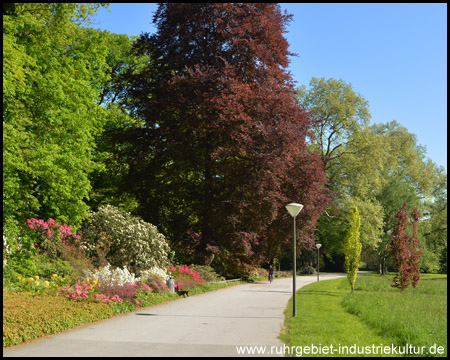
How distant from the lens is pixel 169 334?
10148 mm

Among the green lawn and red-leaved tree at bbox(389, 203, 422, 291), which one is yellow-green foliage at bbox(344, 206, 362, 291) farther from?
the green lawn

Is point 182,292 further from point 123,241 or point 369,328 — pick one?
point 369,328

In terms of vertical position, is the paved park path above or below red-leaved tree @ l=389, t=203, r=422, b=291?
below

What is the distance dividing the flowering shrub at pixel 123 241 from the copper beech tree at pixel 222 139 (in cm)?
357

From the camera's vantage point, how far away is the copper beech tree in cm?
2231

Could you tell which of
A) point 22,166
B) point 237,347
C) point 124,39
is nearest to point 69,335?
point 237,347

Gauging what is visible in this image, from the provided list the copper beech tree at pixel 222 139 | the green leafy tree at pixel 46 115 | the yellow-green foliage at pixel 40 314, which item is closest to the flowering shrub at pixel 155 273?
the green leafy tree at pixel 46 115

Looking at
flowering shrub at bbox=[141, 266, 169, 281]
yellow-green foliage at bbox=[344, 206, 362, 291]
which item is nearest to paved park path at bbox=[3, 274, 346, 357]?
flowering shrub at bbox=[141, 266, 169, 281]

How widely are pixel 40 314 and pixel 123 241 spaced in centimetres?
960

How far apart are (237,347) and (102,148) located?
811 inches

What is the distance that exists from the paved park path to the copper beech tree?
8.41 m

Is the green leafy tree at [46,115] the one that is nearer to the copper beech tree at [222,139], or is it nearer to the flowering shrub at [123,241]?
the flowering shrub at [123,241]

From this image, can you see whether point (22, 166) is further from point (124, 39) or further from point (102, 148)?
point (124, 39)

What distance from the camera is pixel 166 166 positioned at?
24.9 m
